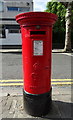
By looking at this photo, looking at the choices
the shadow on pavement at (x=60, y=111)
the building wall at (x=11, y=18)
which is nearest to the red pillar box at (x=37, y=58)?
the shadow on pavement at (x=60, y=111)

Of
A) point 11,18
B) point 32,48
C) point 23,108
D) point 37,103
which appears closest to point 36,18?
point 32,48

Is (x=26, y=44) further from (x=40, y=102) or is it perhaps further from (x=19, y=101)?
(x=19, y=101)

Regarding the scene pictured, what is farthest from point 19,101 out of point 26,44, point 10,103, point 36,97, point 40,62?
point 26,44

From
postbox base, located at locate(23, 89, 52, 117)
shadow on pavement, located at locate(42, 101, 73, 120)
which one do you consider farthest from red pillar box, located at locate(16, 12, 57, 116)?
shadow on pavement, located at locate(42, 101, 73, 120)

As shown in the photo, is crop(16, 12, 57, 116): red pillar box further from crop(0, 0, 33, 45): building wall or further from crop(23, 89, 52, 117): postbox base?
crop(0, 0, 33, 45): building wall

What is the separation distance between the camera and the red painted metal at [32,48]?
6.93 feet

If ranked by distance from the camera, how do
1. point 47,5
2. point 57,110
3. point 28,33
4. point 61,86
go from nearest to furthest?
point 28,33 < point 57,110 < point 61,86 < point 47,5

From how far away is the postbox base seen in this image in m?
2.39

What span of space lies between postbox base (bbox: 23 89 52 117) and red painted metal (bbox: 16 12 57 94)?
0.08 m

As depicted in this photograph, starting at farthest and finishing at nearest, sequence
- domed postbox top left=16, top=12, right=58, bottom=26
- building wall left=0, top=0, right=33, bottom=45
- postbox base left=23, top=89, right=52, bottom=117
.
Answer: building wall left=0, top=0, right=33, bottom=45
postbox base left=23, top=89, right=52, bottom=117
domed postbox top left=16, top=12, right=58, bottom=26

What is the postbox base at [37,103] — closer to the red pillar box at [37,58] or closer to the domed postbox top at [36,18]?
the red pillar box at [37,58]

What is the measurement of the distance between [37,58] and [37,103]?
0.82 m

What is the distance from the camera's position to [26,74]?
2.39 metres

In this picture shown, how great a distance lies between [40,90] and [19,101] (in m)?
0.77
